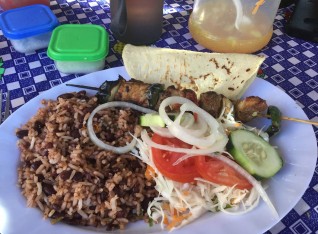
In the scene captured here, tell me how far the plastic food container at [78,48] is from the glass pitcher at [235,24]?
0.79 metres

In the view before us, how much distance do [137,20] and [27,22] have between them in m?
0.81

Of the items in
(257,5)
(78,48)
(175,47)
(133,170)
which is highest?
(257,5)

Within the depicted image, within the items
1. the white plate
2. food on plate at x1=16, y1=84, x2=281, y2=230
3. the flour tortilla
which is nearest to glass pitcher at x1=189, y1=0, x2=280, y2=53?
the flour tortilla

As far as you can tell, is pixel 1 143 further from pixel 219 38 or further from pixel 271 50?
pixel 271 50

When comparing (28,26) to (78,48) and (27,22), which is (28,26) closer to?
(27,22)

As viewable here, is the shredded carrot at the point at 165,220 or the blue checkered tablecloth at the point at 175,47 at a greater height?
the shredded carrot at the point at 165,220

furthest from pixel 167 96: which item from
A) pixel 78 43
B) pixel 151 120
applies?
pixel 78 43

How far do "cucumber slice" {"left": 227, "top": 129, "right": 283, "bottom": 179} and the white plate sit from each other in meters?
0.07

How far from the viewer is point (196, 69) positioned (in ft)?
6.57

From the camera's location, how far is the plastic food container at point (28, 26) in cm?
237

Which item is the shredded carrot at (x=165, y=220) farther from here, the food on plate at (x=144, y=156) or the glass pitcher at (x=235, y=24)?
the glass pitcher at (x=235, y=24)

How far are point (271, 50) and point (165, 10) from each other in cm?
106

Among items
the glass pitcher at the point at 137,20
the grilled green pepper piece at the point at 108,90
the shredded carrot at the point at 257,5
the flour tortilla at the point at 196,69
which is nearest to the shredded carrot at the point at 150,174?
the grilled green pepper piece at the point at 108,90

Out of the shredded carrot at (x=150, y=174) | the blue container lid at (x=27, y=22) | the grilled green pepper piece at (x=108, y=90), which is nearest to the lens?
the shredded carrot at (x=150, y=174)
